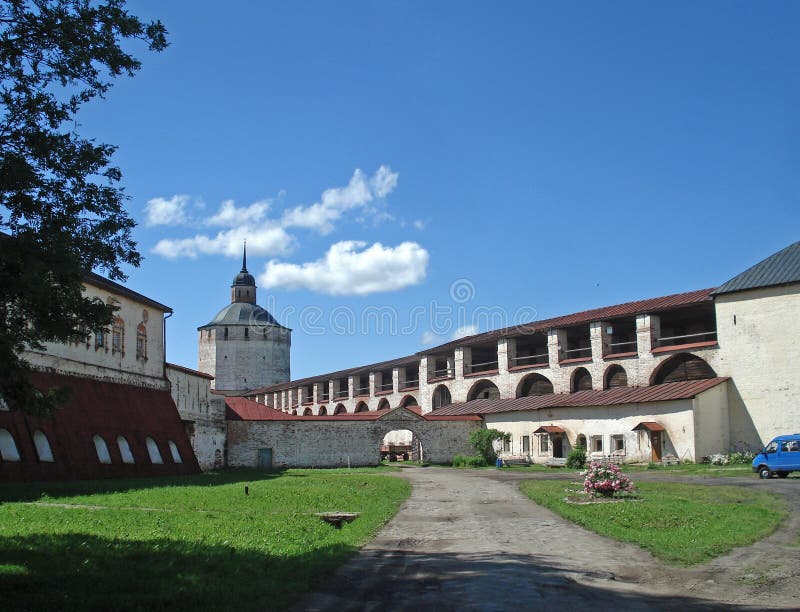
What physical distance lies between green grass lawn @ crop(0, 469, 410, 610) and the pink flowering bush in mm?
4887

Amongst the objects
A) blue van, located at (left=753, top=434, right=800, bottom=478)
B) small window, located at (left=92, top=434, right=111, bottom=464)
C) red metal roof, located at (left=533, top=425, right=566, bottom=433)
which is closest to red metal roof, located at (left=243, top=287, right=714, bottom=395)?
red metal roof, located at (left=533, top=425, right=566, bottom=433)

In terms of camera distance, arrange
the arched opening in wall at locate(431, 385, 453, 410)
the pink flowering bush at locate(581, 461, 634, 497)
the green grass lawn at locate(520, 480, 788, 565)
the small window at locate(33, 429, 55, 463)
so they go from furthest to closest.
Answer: the arched opening in wall at locate(431, 385, 453, 410)
the small window at locate(33, 429, 55, 463)
the pink flowering bush at locate(581, 461, 634, 497)
the green grass lawn at locate(520, 480, 788, 565)

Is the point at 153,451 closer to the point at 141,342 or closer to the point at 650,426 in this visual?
the point at 141,342

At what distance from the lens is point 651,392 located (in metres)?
38.4

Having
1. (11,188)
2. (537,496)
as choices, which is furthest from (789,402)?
(11,188)

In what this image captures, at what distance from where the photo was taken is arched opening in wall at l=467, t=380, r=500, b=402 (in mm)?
53469

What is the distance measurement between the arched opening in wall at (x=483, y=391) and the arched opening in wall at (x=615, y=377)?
10311 mm

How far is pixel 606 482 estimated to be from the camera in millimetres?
19078

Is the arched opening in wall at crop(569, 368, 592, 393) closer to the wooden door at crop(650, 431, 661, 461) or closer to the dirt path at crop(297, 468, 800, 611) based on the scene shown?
the wooden door at crop(650, 431, 661, 461)

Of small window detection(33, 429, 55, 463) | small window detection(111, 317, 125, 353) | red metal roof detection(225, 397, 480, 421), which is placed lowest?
small window detection(33, 429, 55, 463)

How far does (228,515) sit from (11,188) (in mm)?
8257

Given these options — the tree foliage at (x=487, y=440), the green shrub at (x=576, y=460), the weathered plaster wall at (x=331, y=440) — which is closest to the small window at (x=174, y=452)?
the weathered plaster wall at (x=331, y=440)

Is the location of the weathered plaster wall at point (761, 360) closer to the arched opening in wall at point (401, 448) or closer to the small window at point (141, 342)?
the arched opening in wall at point (401, 448)

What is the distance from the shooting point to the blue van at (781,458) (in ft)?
86.8
